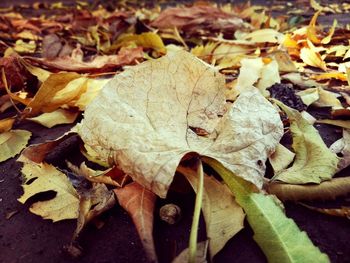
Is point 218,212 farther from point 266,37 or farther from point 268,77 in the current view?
point 266,37

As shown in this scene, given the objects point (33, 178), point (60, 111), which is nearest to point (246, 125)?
point (33, 178)

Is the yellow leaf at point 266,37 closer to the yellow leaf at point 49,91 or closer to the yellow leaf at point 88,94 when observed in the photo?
the yellow leaf at point 88,94

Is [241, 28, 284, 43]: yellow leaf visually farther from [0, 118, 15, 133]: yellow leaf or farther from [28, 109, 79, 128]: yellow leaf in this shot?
[0, 118, 15, 133]: yellow leaf

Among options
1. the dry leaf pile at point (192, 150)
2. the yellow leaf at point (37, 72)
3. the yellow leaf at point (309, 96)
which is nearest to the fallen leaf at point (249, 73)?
the dry leaf pile at point (192, 150)

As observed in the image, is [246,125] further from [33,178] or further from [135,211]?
[33,178]

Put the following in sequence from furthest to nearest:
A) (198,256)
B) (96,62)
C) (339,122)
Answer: (96,62), (339,122), (198,256)

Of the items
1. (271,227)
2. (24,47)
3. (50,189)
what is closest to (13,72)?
(50,189)

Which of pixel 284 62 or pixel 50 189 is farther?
pixel 284 62

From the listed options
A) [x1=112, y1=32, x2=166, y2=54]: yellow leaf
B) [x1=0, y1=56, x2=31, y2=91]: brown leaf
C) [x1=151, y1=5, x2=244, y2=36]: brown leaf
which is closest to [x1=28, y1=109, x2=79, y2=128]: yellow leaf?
[x1=0, y1=56, x2=31, y2=91]: brown leaf
